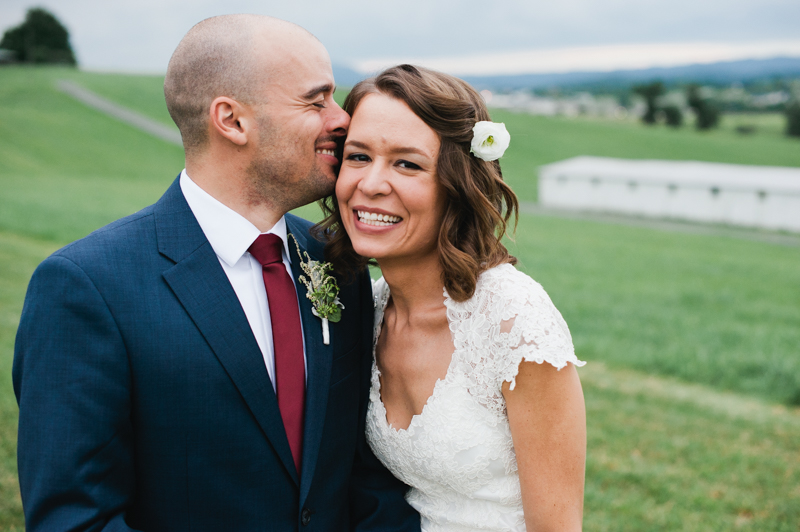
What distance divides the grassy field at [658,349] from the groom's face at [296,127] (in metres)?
3.70

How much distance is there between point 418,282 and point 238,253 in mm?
1019

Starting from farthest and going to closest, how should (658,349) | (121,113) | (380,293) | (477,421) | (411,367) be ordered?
(121,113)
(658,349)
(380,293)
(411,367)
(477,421)

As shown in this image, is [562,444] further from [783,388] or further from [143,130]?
[143,130]

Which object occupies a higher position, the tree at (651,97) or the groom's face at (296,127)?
the tree at (651,97)

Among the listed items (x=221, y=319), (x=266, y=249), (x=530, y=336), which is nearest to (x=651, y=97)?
(x=530, y=336)

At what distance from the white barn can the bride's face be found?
107 feet

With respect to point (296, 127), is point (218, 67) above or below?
above

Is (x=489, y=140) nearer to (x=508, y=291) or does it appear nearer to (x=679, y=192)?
(x=508, y=291)

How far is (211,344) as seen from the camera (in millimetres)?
2432

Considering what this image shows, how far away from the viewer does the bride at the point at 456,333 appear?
285 cm

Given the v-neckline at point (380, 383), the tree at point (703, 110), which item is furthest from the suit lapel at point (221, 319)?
the tree at point (703, 110)

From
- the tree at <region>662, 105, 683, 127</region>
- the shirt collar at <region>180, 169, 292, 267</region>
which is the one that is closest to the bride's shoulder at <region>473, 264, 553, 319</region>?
the shirt collar at <region>180, 169, 292, 267</region>

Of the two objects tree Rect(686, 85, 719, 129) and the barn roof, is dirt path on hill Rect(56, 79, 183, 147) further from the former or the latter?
tree Rect(686, 85, 719, 129)

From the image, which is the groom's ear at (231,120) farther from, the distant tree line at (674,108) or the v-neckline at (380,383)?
the distant tree line at (674,108)
